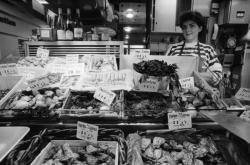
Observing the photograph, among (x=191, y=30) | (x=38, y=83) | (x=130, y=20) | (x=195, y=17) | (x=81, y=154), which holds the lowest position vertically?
(x=81, y=154)

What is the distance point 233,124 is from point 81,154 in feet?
2.66

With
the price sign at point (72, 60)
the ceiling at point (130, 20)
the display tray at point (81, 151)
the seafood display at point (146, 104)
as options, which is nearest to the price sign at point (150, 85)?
the seafood display at point (146, 104)

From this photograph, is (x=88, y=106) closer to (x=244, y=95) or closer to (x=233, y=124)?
(x=233, y=124)

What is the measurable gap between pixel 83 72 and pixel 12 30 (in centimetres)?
286

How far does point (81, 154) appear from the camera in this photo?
3.56 feet

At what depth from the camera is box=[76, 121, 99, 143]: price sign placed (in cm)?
107

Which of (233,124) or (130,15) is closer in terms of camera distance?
(233,124)

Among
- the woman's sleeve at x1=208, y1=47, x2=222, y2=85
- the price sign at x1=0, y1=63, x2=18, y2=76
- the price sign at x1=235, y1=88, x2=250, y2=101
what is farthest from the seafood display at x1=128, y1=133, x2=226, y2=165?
the price sign at x1=0, y1=63, x2=18, y2=76

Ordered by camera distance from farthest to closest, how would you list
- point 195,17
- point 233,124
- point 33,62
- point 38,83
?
point 195,17
point 33,62
point 38,83
point 233,124

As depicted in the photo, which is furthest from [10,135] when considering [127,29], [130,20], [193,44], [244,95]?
[127,29]

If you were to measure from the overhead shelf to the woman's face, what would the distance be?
1592 mm

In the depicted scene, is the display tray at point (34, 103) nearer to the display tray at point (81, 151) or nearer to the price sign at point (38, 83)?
the price sign at point (38, 83)

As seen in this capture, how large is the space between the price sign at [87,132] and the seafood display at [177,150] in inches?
8.4

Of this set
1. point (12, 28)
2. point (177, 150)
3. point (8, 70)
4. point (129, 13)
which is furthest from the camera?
point (129, 13)
